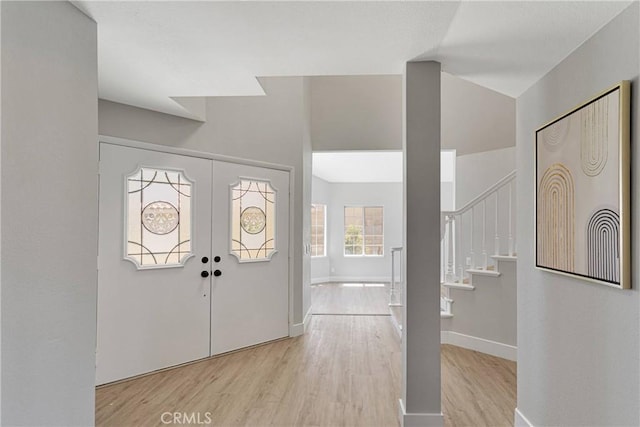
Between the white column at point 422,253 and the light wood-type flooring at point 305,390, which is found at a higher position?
the white column at point 422,253

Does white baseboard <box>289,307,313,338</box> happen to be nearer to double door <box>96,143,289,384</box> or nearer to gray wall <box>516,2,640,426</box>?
double door <box>96,143,289,384</box>

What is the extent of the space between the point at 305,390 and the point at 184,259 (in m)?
1.62

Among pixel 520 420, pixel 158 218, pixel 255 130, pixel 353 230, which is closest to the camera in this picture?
pixel 520 420

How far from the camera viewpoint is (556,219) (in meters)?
1.88

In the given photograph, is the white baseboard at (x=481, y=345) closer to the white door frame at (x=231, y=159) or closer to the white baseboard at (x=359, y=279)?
the white door frame at (x=231, y=159)

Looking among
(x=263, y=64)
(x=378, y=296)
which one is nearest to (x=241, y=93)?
(x=263, y=64)

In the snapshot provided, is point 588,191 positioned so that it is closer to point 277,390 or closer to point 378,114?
point 277,390

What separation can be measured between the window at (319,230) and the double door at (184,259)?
177 inches

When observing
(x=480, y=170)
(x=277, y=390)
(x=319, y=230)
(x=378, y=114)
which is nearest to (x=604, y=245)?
(x=277, y=390)

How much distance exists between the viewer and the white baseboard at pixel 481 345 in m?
3.58

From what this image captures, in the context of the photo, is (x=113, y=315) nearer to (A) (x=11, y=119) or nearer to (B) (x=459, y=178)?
(A) (x=11, y=119)

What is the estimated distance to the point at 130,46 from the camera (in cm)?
204

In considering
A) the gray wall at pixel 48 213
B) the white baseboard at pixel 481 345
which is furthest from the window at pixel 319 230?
the gray wall at pixel 48 213

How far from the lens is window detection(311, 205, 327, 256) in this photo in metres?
8.77
